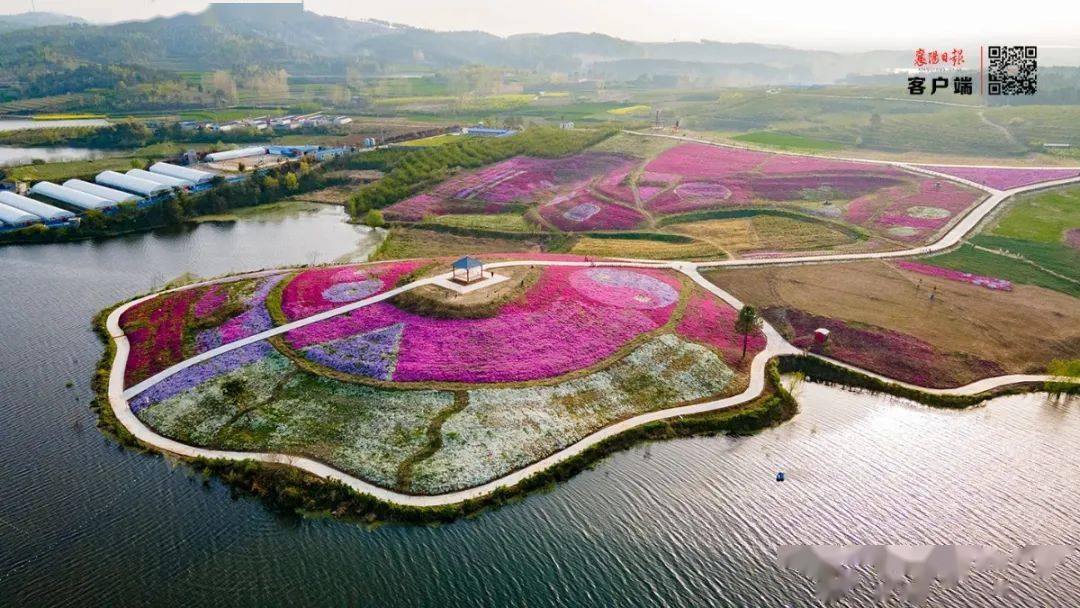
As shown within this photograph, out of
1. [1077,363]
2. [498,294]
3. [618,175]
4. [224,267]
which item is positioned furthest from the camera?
[618,175]

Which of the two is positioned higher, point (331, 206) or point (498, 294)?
point (331, 206)

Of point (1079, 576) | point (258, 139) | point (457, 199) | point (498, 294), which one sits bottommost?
point (1079, 576)

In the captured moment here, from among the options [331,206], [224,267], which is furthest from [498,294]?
[331,206]

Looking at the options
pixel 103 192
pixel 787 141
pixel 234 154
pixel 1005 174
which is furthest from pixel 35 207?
pixel 1005 174

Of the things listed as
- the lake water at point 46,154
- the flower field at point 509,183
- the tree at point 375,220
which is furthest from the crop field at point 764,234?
the lake water at point 46,154

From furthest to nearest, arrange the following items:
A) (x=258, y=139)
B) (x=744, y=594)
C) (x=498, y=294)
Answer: (x=258, y=139) < (x=498, y=294) < (x=744, y=594)

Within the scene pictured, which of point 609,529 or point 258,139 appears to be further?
point 258,139

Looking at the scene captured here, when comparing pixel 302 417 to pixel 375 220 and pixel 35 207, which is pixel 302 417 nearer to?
pixel 375 220

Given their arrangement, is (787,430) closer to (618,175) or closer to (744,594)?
(744,594)

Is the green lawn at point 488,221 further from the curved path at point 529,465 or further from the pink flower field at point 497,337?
the pink flower field at point 497,337
